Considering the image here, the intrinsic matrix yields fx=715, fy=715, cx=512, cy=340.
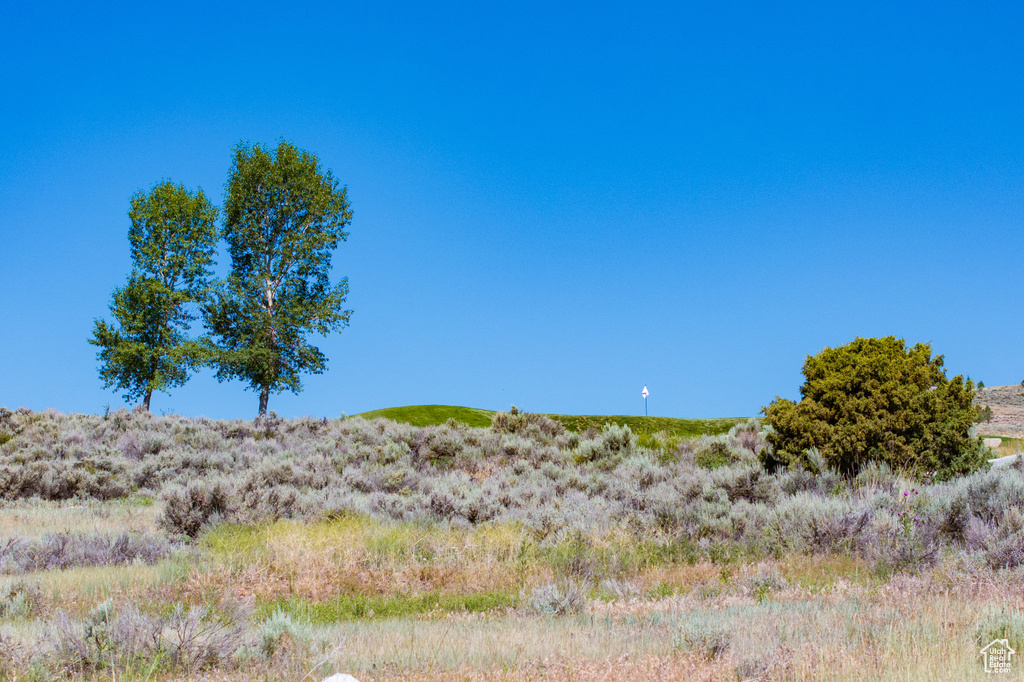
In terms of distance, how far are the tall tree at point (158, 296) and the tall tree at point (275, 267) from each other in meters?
1.78

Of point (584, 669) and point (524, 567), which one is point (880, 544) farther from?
point (584, 669)

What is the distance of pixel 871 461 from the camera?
15.2 metres

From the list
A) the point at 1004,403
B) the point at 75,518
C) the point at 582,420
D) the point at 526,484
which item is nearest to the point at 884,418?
the point at 526,484

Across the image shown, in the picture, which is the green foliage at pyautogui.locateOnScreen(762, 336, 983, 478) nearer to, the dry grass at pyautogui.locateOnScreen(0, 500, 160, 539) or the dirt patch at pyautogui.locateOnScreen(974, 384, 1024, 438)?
the dry grass at pyautogui.locateOnScreen(0, 500, 160, 539)

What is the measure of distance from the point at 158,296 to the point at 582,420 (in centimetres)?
2237

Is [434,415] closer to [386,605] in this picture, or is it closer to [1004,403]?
[386,605]

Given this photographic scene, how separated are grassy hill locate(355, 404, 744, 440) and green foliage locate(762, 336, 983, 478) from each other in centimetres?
1293

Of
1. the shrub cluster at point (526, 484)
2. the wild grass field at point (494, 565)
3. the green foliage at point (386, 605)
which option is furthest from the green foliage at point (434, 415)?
the green foliage at point (386, 605)

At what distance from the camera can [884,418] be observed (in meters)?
15.4

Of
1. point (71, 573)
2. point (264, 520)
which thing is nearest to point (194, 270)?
point (264, 520)

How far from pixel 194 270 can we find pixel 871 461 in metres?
34.0

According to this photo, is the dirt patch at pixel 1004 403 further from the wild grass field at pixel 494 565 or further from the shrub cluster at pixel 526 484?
the wild grass field at pixel 494 565

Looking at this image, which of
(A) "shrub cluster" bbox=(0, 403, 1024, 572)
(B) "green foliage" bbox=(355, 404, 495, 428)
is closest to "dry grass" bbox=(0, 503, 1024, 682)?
(A) "shrub cluster" bbox=(0, 403, 1024, 572)

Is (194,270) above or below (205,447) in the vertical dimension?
above
